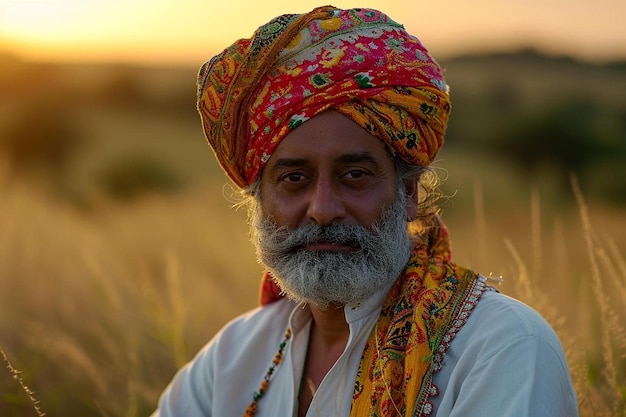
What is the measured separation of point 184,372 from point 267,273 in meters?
0.58

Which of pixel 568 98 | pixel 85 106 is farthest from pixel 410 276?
pixel 85 106

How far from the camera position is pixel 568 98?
2825 centimetres

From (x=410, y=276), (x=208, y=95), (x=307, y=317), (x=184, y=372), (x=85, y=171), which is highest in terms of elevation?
(x=208, y=95)

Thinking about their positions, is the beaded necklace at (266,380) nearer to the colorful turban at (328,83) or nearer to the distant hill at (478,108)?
the colorful turban at (328,83)

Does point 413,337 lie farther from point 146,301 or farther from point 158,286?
point 158,286

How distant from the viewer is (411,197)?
10.9ft

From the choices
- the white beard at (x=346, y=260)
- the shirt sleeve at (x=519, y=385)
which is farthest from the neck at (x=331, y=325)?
the shirt sleeve at (x=519, y=385)

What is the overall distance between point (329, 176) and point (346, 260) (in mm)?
300

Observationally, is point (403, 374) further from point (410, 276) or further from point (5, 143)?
point (5, 143)

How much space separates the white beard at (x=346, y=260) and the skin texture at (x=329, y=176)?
3cm

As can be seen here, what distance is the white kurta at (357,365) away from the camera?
2.45 m

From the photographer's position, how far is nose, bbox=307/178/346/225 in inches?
117

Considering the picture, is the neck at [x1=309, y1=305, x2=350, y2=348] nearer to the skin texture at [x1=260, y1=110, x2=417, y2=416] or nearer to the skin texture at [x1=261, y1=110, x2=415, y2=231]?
the skin texture at [x1=260, y1=110, x2=417, y2=416]

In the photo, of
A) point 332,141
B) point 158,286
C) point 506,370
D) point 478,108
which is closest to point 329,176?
point 332,141
